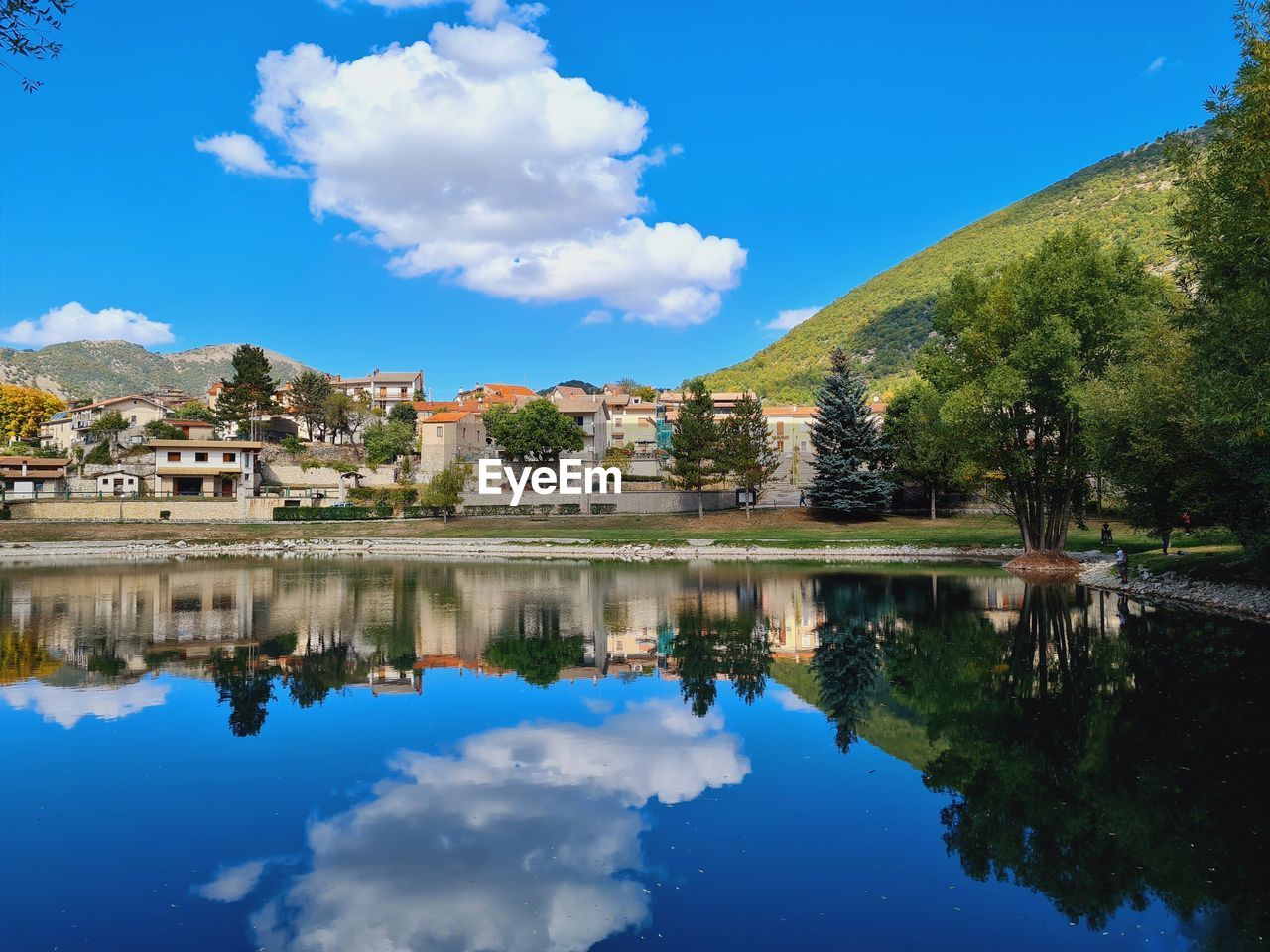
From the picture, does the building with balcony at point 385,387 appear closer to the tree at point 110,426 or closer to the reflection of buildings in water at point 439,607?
the tree at point 110,426

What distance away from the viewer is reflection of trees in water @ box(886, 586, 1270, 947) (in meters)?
8.24

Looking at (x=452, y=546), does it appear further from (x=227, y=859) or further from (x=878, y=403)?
(x=878, y=403)

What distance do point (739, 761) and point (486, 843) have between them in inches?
164

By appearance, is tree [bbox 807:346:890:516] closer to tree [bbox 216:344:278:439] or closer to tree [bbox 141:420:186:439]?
tree [bbox 216:344:278:439]

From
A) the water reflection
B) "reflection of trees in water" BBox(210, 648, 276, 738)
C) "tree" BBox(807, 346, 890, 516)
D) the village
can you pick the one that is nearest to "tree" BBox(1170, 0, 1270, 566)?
the water reflection

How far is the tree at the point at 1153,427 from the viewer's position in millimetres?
25547

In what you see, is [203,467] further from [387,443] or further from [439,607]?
[439,607]

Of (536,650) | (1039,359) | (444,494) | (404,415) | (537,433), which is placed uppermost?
(404,415)

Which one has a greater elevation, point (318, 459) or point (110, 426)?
point (110, 426)

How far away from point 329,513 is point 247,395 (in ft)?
86.5

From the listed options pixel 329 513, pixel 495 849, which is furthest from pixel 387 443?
pixel 495 849

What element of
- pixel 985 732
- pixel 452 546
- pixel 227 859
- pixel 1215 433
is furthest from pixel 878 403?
pixel 227 859

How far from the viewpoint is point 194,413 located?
95500mm

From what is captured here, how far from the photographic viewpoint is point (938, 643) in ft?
67.2
